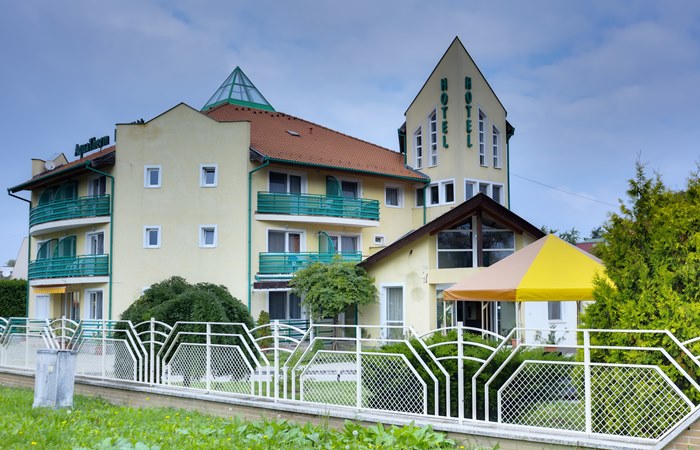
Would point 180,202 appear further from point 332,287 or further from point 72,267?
point 332,287

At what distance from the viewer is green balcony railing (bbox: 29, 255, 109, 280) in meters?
30.1

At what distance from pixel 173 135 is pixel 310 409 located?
67.8ft

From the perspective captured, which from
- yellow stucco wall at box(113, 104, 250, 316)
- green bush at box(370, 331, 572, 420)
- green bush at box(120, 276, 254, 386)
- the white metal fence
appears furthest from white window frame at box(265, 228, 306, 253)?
green bush at box(370, 331, 572, 420)

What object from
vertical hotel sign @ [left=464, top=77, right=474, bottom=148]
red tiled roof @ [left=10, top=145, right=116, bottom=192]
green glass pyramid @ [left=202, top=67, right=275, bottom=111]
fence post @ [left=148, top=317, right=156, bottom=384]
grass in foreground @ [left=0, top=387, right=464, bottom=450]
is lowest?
grass in foreground @ [left=0, top=387, right=464, bottom=450]

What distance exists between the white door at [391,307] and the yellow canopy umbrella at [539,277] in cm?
1119

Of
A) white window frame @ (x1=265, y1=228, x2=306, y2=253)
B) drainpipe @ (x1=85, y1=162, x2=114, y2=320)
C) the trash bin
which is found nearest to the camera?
the trash bin

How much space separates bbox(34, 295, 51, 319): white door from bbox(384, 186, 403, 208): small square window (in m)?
15.8

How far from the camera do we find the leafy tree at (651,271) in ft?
29.7

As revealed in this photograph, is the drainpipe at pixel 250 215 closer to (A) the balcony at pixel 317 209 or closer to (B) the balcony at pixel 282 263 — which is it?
(A) the balcony at pixel 317 209

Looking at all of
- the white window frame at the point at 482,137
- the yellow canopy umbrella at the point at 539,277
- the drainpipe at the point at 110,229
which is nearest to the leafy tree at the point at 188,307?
the yellow canopy umbrella at the point at 539,277

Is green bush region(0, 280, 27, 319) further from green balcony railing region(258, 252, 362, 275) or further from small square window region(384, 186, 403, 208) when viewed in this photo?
small square window region(384, 186, 403, 208)

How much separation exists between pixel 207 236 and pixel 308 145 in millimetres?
6359

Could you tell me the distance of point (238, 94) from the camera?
36500 mm

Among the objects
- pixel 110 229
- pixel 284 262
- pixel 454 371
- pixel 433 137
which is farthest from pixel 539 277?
pixel 433 137
